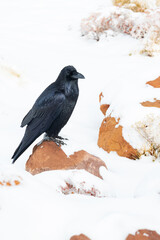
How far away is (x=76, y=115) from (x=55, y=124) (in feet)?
8.37

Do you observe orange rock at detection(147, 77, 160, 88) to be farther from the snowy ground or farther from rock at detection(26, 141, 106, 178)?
rock at detection(26, 141, 106, 178)

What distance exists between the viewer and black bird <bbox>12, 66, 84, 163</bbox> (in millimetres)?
3320

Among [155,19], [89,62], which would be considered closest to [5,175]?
[89,62]

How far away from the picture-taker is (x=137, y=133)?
4.38m

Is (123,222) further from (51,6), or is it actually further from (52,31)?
(51,6)

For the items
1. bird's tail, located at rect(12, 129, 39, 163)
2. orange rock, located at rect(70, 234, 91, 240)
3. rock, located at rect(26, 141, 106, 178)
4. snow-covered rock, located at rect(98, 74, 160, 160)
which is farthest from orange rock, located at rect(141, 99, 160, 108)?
orange rock, located at rect(70, 234, 91, 240)

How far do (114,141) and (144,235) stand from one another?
2898mm

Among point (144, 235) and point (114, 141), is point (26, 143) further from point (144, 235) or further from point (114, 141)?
point (144, 235)

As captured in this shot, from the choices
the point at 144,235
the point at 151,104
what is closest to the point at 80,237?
the point at 144,235

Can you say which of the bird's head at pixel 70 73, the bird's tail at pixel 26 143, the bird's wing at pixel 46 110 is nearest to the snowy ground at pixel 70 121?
the bird's tail at pixel 26 143

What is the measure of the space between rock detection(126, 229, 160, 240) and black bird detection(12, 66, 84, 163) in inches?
74.8

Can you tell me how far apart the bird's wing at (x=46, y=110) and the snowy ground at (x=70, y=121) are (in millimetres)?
459

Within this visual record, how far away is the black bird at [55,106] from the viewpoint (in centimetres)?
332

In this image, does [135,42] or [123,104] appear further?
[135,42]
